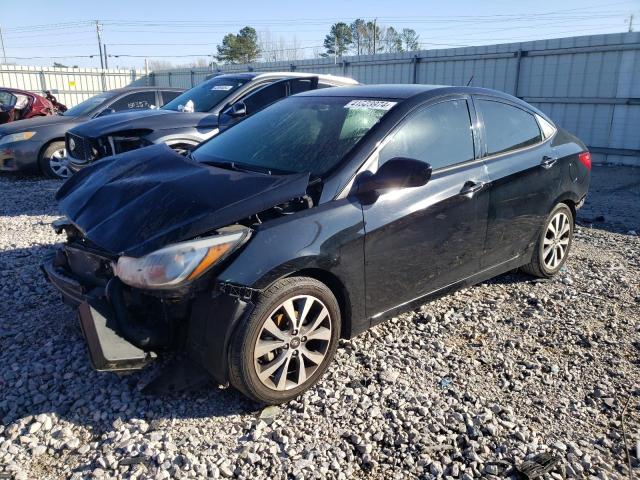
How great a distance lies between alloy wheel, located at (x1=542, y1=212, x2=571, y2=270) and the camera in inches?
185

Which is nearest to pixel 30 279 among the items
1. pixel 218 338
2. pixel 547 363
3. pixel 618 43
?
pixel 218 338

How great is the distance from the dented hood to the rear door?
1687 mm

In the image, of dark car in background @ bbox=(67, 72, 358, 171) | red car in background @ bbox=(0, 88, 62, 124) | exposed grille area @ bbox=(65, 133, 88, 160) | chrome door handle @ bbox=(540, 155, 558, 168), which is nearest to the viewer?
chrome door handle @ bbox=(540, 155, 558, 168)

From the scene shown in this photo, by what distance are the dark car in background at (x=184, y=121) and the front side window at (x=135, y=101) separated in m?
2.23

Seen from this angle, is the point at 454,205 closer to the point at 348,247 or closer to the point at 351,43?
the point at 348,247

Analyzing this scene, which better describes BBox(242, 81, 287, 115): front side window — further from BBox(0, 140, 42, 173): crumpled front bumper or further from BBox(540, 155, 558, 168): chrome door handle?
BBox(540, 155, 558, 168): chrome door handle

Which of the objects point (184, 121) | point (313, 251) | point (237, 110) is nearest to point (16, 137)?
point (184, 121)

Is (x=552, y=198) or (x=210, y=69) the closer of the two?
(x=552, y=198)

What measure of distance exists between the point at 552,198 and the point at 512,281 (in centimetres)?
85

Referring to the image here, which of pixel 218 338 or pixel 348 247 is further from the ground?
pixel 348 247

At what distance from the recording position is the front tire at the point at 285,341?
274 cm

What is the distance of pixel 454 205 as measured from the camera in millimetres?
3580

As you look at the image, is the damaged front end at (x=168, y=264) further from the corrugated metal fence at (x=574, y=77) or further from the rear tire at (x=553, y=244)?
the corrugated metal fence at (x=574, y=77)

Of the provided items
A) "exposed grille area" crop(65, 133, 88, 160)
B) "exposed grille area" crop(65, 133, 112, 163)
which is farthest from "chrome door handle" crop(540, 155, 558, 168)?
"exposed grille area" crop(65, 133, 88, 160)
